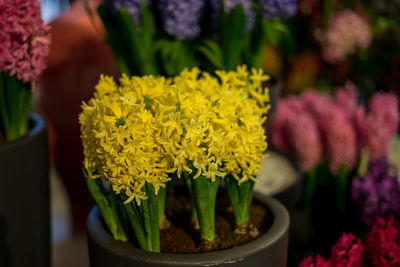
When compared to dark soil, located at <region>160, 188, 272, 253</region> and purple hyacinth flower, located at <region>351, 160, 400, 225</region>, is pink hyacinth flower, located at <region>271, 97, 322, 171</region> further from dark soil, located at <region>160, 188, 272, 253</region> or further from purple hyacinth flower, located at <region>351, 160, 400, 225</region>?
dark soil, located at <region>160, 188, 272, 253</region>

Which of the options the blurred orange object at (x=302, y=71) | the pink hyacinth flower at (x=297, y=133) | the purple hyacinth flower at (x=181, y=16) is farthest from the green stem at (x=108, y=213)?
the blurred orange object at (x=302, y=71)

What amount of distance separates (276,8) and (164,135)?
0.42 metres

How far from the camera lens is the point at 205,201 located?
1.49 feet

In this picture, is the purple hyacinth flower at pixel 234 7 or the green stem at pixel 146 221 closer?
the green stem at pixel 146 221

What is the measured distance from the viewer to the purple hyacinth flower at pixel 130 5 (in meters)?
0.70

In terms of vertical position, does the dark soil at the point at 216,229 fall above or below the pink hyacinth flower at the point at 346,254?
above

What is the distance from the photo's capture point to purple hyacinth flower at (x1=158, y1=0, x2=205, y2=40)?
69 centimetres

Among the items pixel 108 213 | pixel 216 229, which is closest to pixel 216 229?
pixel 216 229

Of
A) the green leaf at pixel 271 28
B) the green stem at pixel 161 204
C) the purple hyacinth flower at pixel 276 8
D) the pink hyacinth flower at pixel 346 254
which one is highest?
the purple hyacinth flower at pixel 276 8

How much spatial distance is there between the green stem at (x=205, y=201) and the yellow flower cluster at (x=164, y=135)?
1cm

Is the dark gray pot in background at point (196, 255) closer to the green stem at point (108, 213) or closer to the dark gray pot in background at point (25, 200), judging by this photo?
the green stem at point (108, 213)

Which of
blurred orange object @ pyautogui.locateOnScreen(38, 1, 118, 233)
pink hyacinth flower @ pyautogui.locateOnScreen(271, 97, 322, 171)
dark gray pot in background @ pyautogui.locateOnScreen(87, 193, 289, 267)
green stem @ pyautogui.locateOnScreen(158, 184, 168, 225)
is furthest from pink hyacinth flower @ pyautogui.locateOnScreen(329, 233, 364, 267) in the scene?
blurred orange object @ pyautogui.locateOnScreen(38, 1, 118, 233)

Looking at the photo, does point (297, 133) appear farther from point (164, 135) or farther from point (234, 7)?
point (164, 135)

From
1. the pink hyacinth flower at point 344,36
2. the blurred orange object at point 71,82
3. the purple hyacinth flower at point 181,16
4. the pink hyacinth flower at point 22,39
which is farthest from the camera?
the blurred orange object at point 71,82
